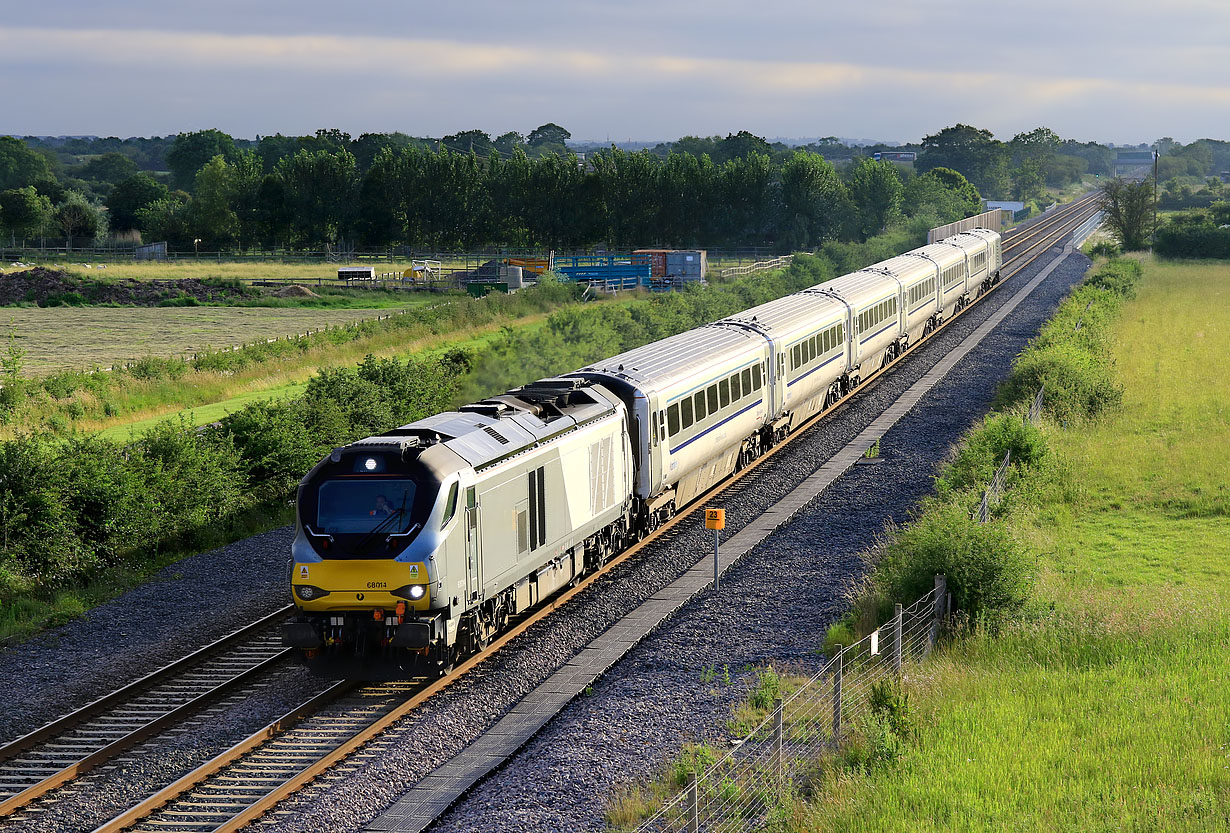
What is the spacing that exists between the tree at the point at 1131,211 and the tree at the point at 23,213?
331ft

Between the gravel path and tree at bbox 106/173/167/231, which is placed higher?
tree at bbox 106/173/167/231

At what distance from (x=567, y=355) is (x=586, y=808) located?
26179mm

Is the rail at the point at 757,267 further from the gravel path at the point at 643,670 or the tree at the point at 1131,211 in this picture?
the gravel path at the point at 643,670

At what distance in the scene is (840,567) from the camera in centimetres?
2206

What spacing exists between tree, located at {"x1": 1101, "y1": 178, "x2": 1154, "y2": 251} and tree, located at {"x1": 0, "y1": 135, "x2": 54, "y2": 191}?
135m

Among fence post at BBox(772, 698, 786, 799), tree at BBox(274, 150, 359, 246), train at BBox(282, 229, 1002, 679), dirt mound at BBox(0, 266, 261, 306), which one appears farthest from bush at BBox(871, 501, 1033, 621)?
tree at BBox(274, 150, 359, 246)

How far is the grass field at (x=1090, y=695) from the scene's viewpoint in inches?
441

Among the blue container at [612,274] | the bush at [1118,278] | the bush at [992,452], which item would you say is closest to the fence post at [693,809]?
the bush at [992,452]

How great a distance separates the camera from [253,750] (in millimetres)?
14781

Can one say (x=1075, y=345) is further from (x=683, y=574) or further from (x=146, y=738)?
(x=146, y=738)

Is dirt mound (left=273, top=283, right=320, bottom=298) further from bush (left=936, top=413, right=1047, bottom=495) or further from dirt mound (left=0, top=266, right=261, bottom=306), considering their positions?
bush (left=936, top=413, right=1047, bottom=495)

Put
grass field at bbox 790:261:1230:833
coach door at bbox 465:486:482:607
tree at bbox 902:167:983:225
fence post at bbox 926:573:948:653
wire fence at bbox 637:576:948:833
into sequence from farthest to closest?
1. tree at bbox 902:167:983:225
2. fence post at bbox 926:573:948:653
3. coach door at bbox 465:486:482:607
4. wire fence at bbox 637:576:948:833
5. grass field at bbox 790:261:1230:833

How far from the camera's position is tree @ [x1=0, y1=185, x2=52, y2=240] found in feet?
401

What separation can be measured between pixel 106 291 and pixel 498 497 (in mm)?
79012
